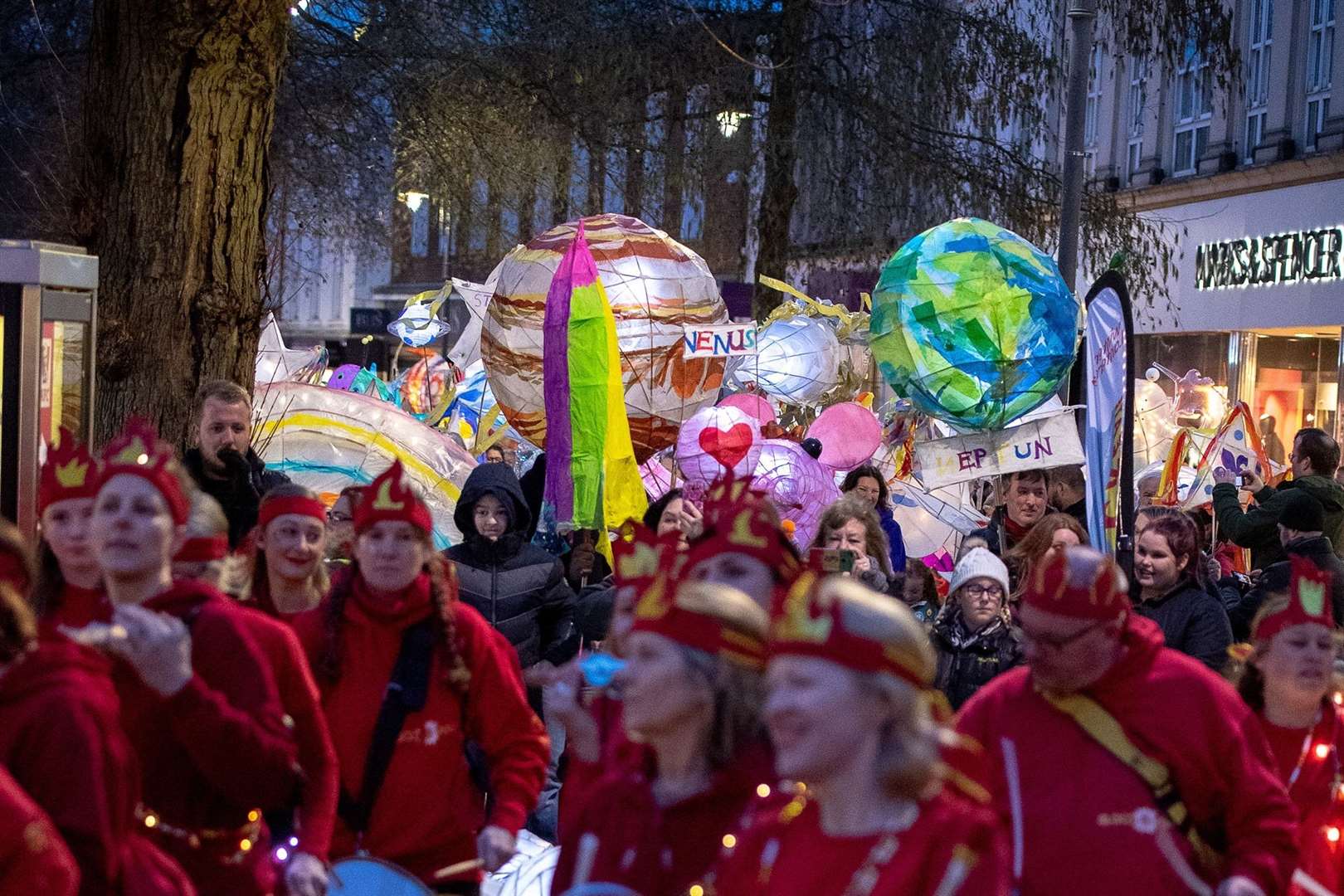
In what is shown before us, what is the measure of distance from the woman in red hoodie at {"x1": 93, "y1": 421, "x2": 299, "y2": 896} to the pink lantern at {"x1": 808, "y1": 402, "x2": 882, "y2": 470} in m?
7.24

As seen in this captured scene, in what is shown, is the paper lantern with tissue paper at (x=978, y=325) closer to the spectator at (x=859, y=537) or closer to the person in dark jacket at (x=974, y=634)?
the spectator at (x=859, y=537)

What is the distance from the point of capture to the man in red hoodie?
3.68 meters

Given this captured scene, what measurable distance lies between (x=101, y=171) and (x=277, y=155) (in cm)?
687

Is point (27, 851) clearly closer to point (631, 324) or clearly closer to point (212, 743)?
point (212, 743)

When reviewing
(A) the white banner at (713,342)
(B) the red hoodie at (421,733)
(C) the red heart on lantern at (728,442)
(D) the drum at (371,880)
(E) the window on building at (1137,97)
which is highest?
(E) the window on building at (1137,97)

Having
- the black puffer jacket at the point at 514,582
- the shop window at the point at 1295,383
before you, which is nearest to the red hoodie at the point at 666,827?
the black puffer jacket at the point at 514,582

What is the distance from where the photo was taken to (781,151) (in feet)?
53.1

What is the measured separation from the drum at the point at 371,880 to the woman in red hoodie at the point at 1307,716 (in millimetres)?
2024

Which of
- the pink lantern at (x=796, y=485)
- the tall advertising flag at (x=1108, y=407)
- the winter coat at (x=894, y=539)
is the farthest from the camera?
the pink lantern at (x=796, y=485)

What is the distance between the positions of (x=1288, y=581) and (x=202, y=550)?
4745mm

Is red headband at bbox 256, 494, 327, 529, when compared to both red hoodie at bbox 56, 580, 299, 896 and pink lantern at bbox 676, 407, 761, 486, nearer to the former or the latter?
red hoodie at bbox 56, 580, 299, 896

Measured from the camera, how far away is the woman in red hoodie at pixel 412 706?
14.4ft

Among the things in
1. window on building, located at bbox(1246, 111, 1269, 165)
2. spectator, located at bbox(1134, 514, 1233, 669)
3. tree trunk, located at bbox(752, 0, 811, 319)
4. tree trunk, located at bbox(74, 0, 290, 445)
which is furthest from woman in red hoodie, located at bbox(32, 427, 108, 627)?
window on building, located at bbox(1246, 111, 1269, 165)

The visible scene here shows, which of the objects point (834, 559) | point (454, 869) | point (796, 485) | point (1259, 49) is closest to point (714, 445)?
point (796, 485)
